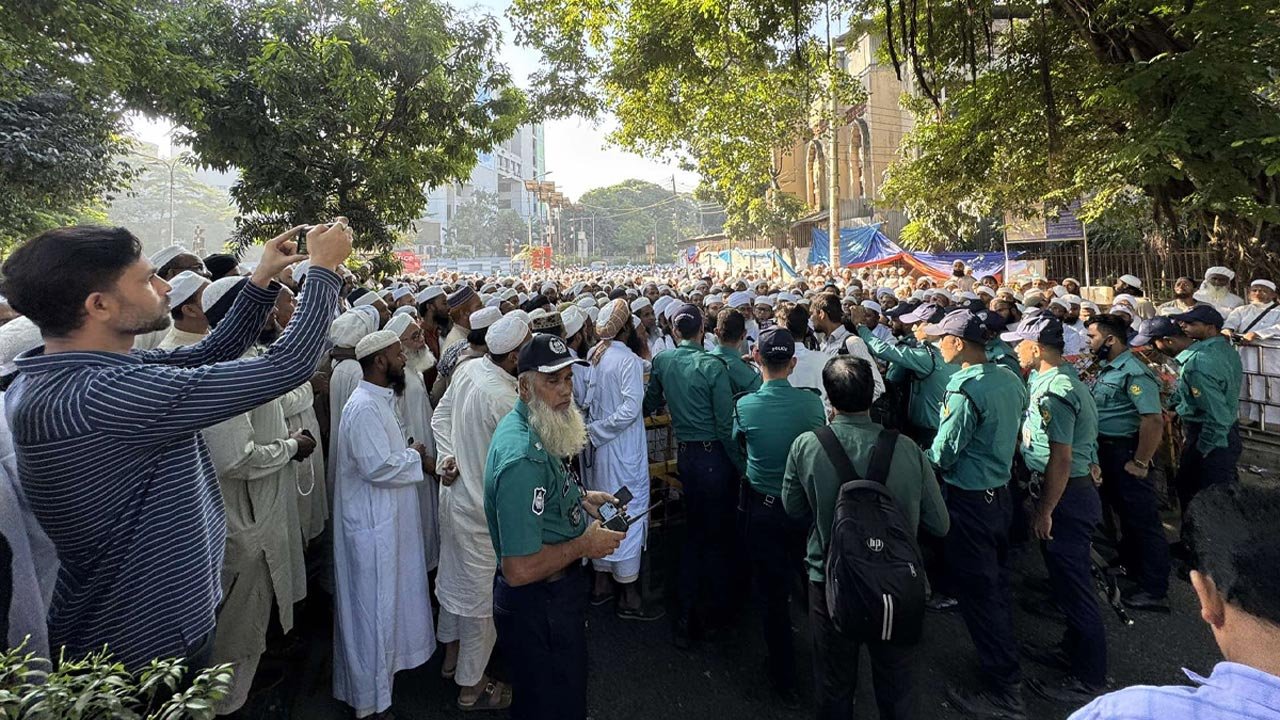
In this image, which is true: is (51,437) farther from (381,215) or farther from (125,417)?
(381,215)

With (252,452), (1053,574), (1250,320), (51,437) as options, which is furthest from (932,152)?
(51,437)

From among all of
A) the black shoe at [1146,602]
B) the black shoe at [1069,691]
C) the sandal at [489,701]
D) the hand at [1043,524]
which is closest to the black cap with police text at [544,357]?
the sandal at [489,701]

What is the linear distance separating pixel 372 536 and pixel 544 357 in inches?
58.7

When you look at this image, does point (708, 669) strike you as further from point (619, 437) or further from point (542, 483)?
point (542, 483)

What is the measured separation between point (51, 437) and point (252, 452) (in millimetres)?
1303

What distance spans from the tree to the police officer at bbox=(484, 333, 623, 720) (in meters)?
7.04

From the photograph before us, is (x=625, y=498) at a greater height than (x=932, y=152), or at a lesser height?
lesser

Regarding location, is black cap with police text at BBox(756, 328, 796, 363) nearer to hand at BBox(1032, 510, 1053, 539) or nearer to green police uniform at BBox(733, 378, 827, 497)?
green police uniform at BBox(733, 378, 827, 497)

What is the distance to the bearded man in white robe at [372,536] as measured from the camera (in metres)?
3.10

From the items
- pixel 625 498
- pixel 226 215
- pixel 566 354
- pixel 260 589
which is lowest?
pixel 260 589

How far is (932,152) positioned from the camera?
10.3 metres

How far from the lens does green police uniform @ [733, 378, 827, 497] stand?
133 inches

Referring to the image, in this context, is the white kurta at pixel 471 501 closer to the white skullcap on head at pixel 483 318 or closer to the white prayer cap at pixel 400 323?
the white skullcap on head at pixel 483 318

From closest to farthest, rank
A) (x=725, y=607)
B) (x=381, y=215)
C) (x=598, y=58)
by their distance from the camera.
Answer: (x=725, y=607) → (x=381, y=215) → (x=598, y=58)
